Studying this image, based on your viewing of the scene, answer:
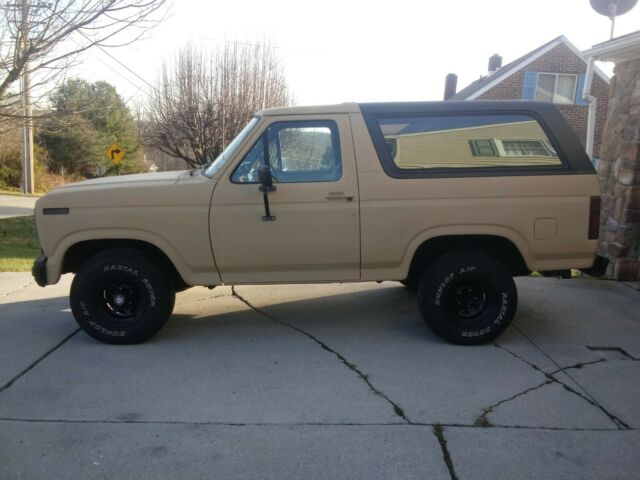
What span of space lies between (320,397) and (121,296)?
209 cm

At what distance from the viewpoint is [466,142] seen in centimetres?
465

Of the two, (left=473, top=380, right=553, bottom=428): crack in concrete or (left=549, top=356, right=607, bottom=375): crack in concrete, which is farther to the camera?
(left=549, top=356, right=607, bottom=375): crack in concrete

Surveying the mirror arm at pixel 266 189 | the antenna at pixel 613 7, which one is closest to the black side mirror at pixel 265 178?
the mirror arm at pixel 266 189

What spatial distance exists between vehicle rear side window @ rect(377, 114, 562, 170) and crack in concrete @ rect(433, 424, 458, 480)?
2178 millimetres

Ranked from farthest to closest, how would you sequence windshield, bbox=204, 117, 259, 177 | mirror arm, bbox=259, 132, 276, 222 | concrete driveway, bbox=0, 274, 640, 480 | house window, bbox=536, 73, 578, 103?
house window, bbox=536, 73, 578, 103 → windshield, bbox=204, 117, 259, 177 → mirror arm, bbox=259, 132, 276, 222 → concrete driveway, bbox=0, 274, 640, 480

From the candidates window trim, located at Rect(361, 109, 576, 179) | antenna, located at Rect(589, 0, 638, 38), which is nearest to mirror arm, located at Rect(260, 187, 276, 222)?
window trim, located at Rect(361, 109, 576, 179)

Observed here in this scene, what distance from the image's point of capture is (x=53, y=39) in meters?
8.58

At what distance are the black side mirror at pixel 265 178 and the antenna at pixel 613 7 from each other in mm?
6707

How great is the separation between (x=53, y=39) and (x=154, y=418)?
7.40m

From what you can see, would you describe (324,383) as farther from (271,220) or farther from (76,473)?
(76,473)

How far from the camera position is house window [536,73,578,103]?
2348 centimetres

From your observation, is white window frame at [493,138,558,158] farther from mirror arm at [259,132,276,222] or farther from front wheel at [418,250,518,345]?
mirror arm at [259,132,276,222]

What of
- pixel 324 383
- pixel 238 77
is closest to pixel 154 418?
pixel 324 383

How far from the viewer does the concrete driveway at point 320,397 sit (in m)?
2.98
